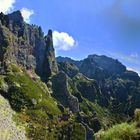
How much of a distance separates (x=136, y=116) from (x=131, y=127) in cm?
76

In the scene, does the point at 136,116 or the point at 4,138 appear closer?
the point at 136,116

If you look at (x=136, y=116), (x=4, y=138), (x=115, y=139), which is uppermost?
(x=4, y=138)

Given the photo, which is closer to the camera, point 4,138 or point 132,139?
point 132,139

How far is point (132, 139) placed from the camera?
1513 centimetres

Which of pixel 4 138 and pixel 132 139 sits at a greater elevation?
pixel 4 138

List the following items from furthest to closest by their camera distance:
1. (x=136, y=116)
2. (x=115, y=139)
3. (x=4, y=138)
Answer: (x=4, y=138) < (x=136, y=116) < (x=115, y=139)

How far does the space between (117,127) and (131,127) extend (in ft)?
1.65

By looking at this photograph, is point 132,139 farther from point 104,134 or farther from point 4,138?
point 4,138

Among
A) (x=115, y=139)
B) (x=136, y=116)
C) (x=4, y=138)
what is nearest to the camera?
(x=115, y=139)

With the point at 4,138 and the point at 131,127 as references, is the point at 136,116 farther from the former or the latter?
the point at 4,138

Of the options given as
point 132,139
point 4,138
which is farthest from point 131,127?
point 4,138

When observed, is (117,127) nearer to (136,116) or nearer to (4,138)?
(136,116)

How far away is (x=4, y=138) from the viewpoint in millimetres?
191625

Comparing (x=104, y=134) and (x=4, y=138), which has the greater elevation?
(x=4, y=138)
